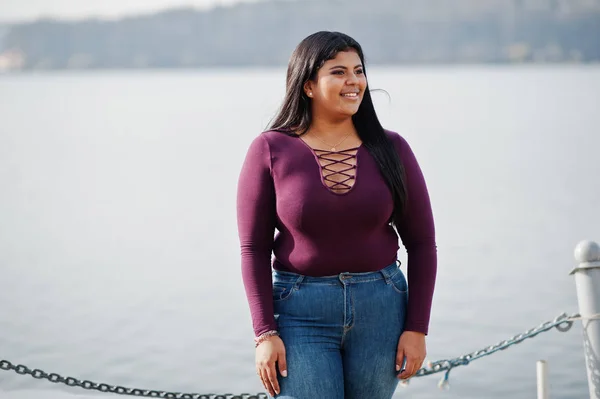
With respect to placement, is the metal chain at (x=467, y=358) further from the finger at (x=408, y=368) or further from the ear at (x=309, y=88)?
the ear at (x=309, y=88)

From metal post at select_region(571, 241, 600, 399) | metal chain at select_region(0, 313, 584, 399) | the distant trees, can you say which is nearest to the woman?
metal chain at select_region(0, 313, 584, 399)

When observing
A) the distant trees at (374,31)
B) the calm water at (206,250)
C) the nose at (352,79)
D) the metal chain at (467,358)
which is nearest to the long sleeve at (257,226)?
the nose at (352,79)

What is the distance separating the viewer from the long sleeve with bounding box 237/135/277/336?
2.64 metres

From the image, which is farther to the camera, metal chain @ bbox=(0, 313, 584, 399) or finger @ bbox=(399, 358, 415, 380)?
metal chain @ bbox=(0, 313, 584, 399)

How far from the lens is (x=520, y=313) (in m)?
10.1

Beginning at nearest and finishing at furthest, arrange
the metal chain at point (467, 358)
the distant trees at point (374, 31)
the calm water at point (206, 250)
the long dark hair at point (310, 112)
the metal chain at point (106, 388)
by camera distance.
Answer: the long dark hair at point (310, 112) < the metal chain at point (106, 388) < the metal chain at point (467, 358) < the calm water at point (206, 250) < the distant trees at point (374, 31)

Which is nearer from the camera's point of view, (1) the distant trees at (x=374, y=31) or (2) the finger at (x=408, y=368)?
(2) the finger at (x=408, y=368)

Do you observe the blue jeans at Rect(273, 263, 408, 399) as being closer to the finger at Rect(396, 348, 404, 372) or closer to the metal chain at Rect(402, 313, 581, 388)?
the finger at Rect(396, 348, 404, 372)

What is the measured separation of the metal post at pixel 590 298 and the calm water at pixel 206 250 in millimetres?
1639

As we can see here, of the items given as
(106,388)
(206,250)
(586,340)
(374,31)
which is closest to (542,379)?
(586,340)

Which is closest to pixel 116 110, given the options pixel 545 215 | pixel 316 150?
pixel 545 215

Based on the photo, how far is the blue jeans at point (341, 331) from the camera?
259cm

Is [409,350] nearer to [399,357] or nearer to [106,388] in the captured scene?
[399,357]

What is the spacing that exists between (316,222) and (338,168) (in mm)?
176
